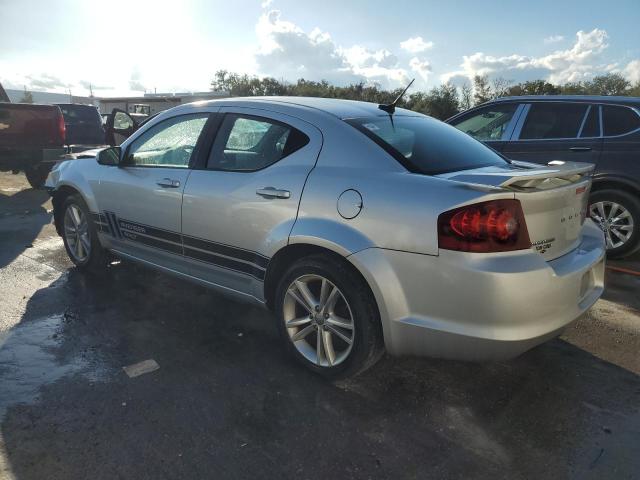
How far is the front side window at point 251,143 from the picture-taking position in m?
3.17

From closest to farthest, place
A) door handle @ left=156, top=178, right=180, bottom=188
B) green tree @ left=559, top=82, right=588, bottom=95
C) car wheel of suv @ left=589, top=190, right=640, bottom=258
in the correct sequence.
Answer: door handle @ left=156, top=178, right=180, bottom=188
car wheel of suv @ left=589, top=190, right=640, bottom=258
green tree @ left=559, top=82, right=588, bottom=95

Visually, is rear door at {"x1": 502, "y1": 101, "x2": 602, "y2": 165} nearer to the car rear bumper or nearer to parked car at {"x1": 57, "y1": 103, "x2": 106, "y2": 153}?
the car rear bumper

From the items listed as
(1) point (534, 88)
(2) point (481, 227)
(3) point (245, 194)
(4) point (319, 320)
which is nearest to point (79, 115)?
(3) point (245, 194)

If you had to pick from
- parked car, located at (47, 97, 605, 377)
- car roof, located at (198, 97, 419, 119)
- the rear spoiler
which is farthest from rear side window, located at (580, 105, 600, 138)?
the rear spoiler

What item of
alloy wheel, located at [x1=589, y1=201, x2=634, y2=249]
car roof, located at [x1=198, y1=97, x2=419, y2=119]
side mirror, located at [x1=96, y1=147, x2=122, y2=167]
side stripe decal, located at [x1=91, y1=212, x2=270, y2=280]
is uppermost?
car roof, located at [x1=198, y1=97, x2=419, y2=119]

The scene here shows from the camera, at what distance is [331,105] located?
11.0 feet

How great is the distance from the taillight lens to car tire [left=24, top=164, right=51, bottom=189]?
982 cm

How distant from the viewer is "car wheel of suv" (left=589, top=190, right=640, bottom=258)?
5.38 meters

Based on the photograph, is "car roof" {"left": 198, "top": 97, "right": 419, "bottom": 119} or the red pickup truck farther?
the red pickup truck

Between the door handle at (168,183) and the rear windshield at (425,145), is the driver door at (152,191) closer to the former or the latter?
the door handle at (168,183)

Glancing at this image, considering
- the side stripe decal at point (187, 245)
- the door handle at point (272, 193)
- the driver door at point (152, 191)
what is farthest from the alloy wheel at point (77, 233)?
the door handle at point (272, 193)

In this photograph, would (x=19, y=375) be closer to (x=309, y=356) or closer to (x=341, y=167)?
(x=309, y=356)

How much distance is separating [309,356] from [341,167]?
116cm

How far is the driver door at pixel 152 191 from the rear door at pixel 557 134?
387 centimetres
